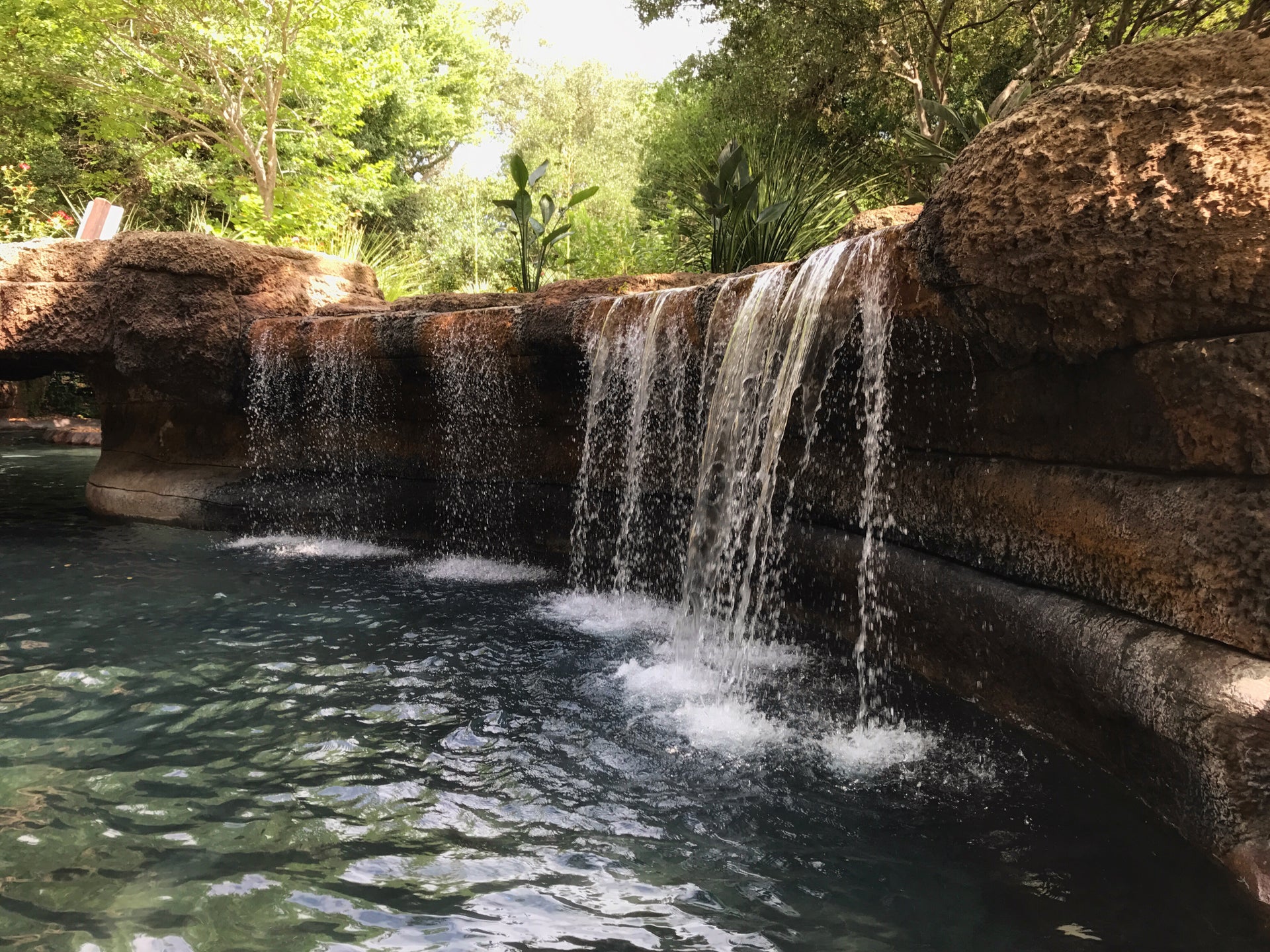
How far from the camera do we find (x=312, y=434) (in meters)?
7.78

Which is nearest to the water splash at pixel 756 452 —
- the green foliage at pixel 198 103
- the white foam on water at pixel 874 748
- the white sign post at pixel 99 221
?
the white foam on water at pixel 874 748

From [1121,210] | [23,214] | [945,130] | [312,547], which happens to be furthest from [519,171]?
[23,214]

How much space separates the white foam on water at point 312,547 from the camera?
6777mm

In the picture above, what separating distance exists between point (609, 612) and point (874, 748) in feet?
7.64

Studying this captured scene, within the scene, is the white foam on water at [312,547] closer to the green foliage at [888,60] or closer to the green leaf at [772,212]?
the green leaf at [772,212]

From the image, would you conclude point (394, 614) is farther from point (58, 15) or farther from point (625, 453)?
point (58, 15)

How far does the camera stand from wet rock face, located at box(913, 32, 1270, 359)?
2252mm

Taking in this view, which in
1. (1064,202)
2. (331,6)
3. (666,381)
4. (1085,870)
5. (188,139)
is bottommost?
(1085,870)

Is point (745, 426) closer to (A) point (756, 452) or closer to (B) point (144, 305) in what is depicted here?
(A) point (756, 452)

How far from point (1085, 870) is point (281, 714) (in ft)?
9.76

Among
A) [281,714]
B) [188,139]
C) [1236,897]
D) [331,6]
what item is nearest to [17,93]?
[188,139]

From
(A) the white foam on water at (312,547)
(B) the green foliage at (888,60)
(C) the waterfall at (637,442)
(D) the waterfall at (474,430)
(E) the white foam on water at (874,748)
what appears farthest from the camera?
(B) the green foliage at (888,60)

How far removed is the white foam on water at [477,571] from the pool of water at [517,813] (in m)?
1.52

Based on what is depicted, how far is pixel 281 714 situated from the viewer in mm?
3463
